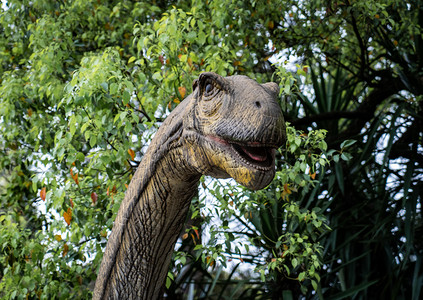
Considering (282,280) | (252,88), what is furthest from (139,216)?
(282,280)

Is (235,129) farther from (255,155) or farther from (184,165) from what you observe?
(184,165)

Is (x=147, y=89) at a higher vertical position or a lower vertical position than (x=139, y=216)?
higher

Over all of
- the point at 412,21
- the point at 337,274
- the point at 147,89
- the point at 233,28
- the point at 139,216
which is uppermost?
the point at 412,21

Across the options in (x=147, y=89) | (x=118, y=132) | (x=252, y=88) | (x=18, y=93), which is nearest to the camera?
(x=252, y=88)

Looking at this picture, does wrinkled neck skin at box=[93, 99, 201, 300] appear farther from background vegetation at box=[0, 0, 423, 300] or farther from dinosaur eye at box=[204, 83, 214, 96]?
background vegetation at box=[0, 0, 423, 300]

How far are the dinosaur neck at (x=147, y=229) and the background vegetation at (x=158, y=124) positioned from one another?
0.81 meters

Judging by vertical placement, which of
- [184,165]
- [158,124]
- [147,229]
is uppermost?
[158,124]

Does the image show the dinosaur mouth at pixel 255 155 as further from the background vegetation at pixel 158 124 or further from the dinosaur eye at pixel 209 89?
the background vegetation at pixel 158 124

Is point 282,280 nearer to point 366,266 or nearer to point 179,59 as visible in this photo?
point 366,266

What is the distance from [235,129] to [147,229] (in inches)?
14.1

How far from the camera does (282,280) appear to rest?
3268 mm

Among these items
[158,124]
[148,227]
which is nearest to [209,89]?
[148,227]

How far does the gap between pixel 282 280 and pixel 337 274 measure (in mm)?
598

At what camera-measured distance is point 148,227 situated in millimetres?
1320
